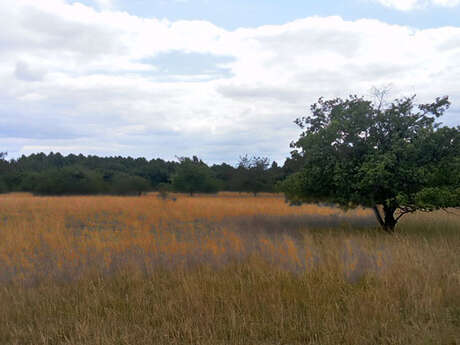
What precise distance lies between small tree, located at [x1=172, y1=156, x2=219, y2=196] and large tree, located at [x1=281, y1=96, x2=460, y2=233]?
78.7 feet

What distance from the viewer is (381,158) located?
1226 cm

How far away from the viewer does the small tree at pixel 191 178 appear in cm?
3819

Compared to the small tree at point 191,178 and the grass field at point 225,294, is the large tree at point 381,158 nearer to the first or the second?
the grass field at point 225,294

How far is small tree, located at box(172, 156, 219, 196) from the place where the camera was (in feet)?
125

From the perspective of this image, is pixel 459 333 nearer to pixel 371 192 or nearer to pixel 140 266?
pixel 140 266

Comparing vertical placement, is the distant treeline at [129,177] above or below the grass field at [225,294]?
above

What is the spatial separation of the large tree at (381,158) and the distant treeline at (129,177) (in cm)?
253

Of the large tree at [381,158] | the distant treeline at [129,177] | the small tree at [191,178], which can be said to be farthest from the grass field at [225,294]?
the small tree at [191,178]

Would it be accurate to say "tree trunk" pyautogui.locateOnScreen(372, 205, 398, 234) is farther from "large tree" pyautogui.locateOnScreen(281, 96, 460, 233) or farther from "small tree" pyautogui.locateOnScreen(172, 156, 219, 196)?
"small tree" pyautogui.locateOnScreen(172, 156, 219, 196)

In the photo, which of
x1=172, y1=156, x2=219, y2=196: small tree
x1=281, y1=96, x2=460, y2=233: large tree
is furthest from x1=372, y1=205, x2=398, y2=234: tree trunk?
x1=172, y1=156, x2=219, y2=196: small tree

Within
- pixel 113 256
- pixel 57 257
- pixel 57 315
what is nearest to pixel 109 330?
pixel 57 315

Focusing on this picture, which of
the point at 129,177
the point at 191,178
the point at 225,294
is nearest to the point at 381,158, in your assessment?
the point at 225,294

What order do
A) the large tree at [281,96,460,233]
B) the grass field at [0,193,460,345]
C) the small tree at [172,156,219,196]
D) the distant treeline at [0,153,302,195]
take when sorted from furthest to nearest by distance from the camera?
1. the small tree at [172,156,219,196]
2. the distant treeline at [0,153,302,195]
3. the large tree at [281,96,460,233]
4. the grass field at [0,193,460,345]

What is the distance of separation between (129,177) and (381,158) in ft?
71.0
